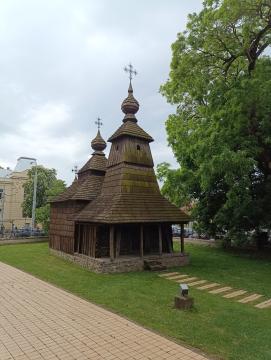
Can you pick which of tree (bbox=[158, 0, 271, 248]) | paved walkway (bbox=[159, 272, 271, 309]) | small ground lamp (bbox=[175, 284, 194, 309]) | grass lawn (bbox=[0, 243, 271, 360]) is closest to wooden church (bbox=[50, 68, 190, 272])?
grass lawn (bbox=[0, 243, 271, 360])

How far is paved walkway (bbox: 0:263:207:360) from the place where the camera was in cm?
640

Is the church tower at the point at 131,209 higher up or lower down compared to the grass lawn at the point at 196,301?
higher up

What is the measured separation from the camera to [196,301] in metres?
10.3

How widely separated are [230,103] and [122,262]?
10.2 m

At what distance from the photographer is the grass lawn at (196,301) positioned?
7090mm

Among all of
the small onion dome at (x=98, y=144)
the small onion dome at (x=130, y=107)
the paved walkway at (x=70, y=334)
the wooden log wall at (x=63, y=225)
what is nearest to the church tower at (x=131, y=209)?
the small onion dome at (x=130, y=107)

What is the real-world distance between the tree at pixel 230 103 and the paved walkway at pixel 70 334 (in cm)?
979

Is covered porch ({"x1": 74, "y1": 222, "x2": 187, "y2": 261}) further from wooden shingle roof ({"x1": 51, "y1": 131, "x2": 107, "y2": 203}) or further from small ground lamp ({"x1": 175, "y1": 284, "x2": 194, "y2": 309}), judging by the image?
small ground lamp ({"x1": 175, "y1": 284, "x2": 194, "y2": 309})

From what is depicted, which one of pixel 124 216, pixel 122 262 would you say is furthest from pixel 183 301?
pixel 124 216

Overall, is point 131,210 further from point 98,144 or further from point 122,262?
point 98,144

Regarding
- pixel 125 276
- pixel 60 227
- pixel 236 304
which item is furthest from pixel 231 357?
pixel 60 227

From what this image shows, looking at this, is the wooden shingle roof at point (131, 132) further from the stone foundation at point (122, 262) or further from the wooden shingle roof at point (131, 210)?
the stone foundation at point (122, 262)

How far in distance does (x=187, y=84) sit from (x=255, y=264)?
447 inches

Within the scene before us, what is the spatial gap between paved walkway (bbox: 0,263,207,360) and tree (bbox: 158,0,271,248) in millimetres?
9786
